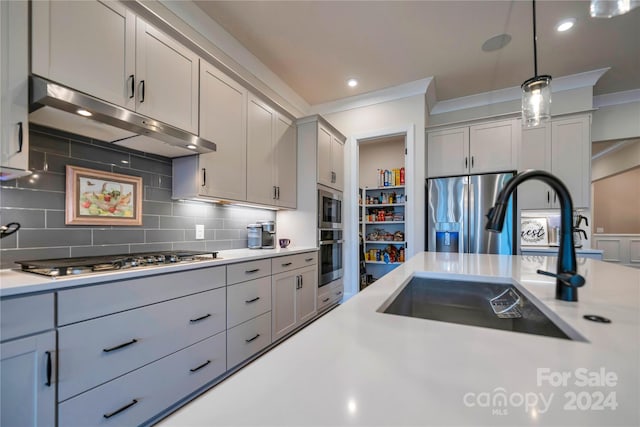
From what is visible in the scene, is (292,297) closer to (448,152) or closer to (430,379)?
(430,379)

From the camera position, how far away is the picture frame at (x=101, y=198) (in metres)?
1.54

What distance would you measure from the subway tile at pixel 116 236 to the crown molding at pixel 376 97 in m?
3.00

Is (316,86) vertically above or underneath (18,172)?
above

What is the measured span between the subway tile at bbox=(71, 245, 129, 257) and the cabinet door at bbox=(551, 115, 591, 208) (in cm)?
442

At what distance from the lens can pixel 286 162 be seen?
3.00 meters

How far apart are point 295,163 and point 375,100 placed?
1.49 m

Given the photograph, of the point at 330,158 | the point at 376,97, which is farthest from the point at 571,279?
the point at 376,97

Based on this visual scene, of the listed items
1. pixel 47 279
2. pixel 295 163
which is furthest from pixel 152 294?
pixel 295 163

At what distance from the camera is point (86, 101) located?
50.2 inches

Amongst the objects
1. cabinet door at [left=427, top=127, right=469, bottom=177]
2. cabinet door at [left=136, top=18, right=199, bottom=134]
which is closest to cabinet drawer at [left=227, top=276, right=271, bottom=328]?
cabinet door at [left=136, top=18, right=199, bottom=134]

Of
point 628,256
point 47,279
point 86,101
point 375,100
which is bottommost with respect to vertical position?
point 628,256

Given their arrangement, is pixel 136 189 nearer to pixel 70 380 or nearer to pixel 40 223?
pixel 40 223

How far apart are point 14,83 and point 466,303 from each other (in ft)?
7.17

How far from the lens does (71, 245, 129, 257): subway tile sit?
1.55 meters
